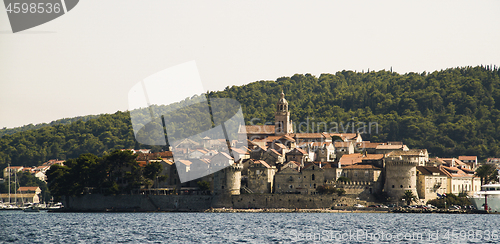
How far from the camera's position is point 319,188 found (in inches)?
3152

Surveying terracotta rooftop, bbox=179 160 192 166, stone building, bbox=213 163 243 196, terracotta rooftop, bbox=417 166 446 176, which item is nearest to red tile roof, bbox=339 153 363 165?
terracotta rooftop, bbox=417 166 446 176

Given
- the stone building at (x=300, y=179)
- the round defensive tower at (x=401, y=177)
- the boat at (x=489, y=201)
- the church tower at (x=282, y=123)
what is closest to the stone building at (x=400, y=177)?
the round defensive tower at (x=401, y=177)

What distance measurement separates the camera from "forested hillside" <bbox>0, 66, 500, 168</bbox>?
126438 mm

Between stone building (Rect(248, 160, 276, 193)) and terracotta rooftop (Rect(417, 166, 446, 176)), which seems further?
terracotta rooftop (Rect(417, 166, 446, 176))

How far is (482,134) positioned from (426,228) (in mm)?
78158

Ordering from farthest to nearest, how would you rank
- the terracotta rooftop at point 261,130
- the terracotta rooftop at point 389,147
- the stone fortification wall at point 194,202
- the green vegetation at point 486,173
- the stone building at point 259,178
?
the terracotta rooftop at point 261,130, the terracotta rooftop at point 389,147, the green vegetation at point 486,173, the stone building at point 259,178, the stone fortification wall at point 194,202

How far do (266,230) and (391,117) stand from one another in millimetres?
88128

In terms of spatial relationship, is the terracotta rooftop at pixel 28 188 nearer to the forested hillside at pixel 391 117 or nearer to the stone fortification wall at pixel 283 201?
the forested hillside at pixel 391 117

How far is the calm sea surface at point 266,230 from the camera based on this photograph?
1811 inches

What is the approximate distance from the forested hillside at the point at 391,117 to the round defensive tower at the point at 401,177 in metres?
44.7

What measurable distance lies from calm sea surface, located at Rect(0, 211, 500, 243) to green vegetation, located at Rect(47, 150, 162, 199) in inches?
657

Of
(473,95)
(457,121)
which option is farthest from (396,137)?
(473,95)

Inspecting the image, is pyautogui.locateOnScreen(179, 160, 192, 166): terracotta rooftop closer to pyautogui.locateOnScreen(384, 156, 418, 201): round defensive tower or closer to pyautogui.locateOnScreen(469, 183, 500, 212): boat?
pyautogui.locateOnScreen(384, 156, 418, 201): round defensive tower

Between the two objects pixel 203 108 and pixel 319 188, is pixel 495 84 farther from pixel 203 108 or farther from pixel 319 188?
pixel 319 188
